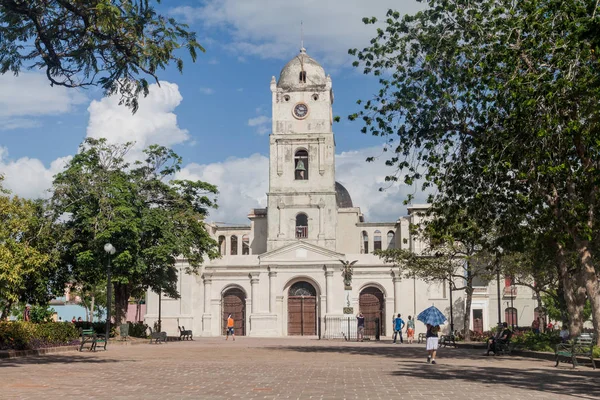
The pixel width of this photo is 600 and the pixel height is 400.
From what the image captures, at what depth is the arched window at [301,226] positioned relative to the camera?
5678 cm

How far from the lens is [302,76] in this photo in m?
57.6

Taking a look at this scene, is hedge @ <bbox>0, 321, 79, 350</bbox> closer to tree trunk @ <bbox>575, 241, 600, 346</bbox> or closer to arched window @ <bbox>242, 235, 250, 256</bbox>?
tree trunk @ <bbox>575, 241, 600, 346</bbox>

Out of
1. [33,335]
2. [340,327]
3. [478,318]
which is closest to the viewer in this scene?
[33,335]

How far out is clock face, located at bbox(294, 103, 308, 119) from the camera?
5706 cm

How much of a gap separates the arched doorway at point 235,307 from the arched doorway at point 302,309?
11.3 ft

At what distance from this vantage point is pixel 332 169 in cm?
5656

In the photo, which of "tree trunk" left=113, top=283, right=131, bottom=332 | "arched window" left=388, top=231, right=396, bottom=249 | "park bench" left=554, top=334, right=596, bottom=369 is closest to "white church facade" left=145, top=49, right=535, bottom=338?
"arched window" left=388, top=231, right=396, bottom=249

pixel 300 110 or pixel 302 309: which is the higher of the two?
pixel 300 110

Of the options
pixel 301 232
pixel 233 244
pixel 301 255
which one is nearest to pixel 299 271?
pixel 301 255

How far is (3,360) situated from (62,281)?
1740 centimetres

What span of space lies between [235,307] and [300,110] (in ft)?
50.7

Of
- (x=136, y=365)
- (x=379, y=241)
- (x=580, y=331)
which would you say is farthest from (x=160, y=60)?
(x=379, y=241)

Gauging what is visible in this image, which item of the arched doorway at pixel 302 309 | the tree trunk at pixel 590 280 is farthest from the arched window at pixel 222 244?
the tree trunk at pixel 590 280

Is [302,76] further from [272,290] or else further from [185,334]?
[185,334]
